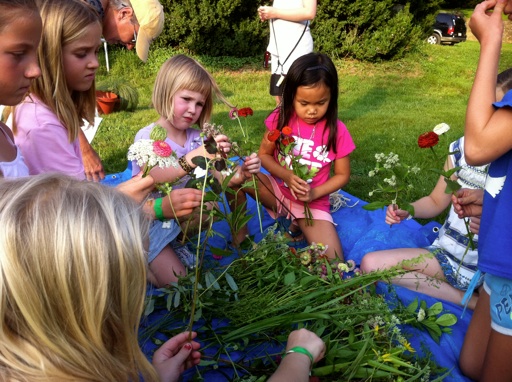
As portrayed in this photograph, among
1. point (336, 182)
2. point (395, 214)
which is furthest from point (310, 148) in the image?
point (395, 214)

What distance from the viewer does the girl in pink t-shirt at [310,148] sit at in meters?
2.79

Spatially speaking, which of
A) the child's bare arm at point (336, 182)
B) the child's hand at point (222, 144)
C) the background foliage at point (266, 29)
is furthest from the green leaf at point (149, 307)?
the background foliage at point (266, 29)

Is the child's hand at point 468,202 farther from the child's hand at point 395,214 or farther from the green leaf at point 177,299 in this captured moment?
the green leaf at point 177,299

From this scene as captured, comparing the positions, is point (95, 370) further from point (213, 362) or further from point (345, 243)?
point (345, 243)

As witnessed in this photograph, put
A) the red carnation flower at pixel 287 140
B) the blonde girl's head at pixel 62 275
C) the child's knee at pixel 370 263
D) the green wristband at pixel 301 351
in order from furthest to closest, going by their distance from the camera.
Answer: the red carnation flower at pixel 287 140, the child's knee at pixel 370 263, the green wristband at pixel 301 351, the blonde girl's head at pixel 62 275

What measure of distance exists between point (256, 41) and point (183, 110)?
7.55 m

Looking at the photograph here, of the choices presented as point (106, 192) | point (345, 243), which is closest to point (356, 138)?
point (345, 243)

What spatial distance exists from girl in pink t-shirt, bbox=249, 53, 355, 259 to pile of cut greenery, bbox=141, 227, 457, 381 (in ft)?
1.92

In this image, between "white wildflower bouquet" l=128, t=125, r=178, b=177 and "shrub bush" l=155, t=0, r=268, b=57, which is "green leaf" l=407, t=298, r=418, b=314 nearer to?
"white wildflower bouquet" l=128, t=125, r=178, b=177

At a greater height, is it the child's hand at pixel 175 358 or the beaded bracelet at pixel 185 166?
Answer: the beaded bracelet at pixel 185 166

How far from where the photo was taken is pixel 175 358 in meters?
1.51

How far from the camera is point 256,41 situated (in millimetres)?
9953

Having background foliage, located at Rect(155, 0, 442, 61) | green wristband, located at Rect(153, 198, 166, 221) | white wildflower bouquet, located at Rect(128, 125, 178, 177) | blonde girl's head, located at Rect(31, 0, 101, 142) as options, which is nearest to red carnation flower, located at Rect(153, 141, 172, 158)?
white wildflower bouquet, located at Rect(128, 125, 178, 177)

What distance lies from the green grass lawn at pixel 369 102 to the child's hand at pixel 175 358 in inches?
38.3
